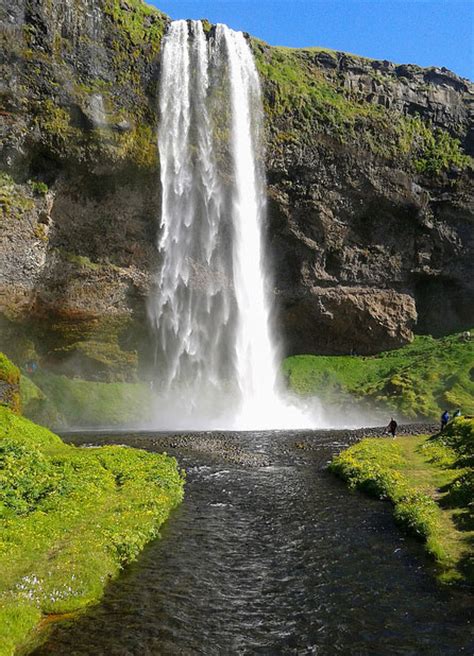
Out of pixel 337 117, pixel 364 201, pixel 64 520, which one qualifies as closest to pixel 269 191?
pixel 337 117

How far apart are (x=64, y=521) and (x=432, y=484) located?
14845 millimetres

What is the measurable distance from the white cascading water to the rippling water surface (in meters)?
38.3

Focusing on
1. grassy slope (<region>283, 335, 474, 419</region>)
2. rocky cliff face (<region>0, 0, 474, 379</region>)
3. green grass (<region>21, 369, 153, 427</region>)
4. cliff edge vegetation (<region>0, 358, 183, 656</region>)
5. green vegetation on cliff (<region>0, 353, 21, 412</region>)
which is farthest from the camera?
grassy slope (<region>283, 335, 474, 419</region>)

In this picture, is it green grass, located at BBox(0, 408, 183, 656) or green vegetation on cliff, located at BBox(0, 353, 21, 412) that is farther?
green vegetation on cliff, located at BBox(0, 353, 21, 412)

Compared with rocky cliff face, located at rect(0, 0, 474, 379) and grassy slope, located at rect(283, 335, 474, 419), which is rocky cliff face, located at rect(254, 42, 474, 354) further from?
grassy slope, located at rect(283, 335, 474, 419)

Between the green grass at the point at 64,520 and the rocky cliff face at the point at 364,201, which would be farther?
the rocky cliff face at the point at 364,201

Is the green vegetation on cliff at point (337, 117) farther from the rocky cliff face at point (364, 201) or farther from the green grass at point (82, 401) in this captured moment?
the green grass at point (82, 401)

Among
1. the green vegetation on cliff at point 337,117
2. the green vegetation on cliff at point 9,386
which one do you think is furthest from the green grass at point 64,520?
the green vegetation on cliff at point 337,117

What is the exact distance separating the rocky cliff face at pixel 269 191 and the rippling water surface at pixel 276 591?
136 ft

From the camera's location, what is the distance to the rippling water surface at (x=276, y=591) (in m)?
10.2

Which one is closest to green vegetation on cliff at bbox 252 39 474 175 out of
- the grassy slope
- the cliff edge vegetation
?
the grassy slope

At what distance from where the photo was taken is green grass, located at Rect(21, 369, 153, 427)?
50.6 metres

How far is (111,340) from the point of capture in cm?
6078

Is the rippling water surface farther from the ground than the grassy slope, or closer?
closer
